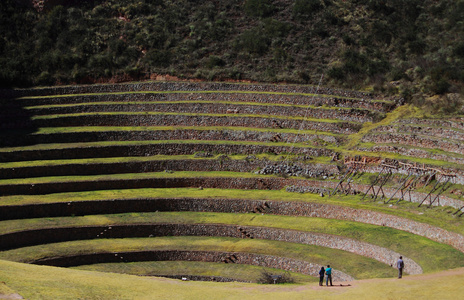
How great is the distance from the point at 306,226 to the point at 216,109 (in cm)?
2140

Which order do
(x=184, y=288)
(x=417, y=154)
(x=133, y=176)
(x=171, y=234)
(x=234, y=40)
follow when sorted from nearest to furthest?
(x=184, y=288) → (x=171, y=234) → (x=417, y=154) → (x=133, y=176) → (x=234, y=40)

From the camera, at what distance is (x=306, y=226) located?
46.8 meters

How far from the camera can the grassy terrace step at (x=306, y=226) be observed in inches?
1500

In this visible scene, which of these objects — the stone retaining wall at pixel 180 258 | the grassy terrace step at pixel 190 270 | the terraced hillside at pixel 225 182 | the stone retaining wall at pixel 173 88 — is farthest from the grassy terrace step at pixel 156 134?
the grassy terrace step at pixel 190 270

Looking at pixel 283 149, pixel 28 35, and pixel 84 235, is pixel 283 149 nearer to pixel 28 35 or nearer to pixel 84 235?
pixel 84 235

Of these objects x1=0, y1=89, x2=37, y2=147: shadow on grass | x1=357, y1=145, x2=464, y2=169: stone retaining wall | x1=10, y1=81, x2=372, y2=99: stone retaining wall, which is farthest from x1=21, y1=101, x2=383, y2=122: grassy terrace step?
x1=357, y1=145, x2=464, y2=169: stone retaining wall

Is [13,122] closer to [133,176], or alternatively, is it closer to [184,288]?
[133,176]

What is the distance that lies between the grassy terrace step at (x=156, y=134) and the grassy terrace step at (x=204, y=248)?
1524 cm

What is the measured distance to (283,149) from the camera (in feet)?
189

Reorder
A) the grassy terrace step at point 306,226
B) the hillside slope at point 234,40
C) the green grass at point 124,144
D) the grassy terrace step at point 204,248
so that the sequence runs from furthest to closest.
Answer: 1. the hillside slope at point 234,40
2. the green grass at point 124,144
3. the grassy terrace step at point 204,248
4. the grassy terrace step at point 306,226

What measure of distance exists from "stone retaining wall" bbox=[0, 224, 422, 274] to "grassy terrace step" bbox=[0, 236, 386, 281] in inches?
20.8

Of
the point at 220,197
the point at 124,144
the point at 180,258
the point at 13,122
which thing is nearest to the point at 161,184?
the point at 220,197

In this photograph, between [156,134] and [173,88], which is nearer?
[156,134]

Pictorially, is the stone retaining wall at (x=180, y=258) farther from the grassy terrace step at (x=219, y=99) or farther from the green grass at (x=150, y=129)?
the grassy terrace step at (x=219, y=99)
